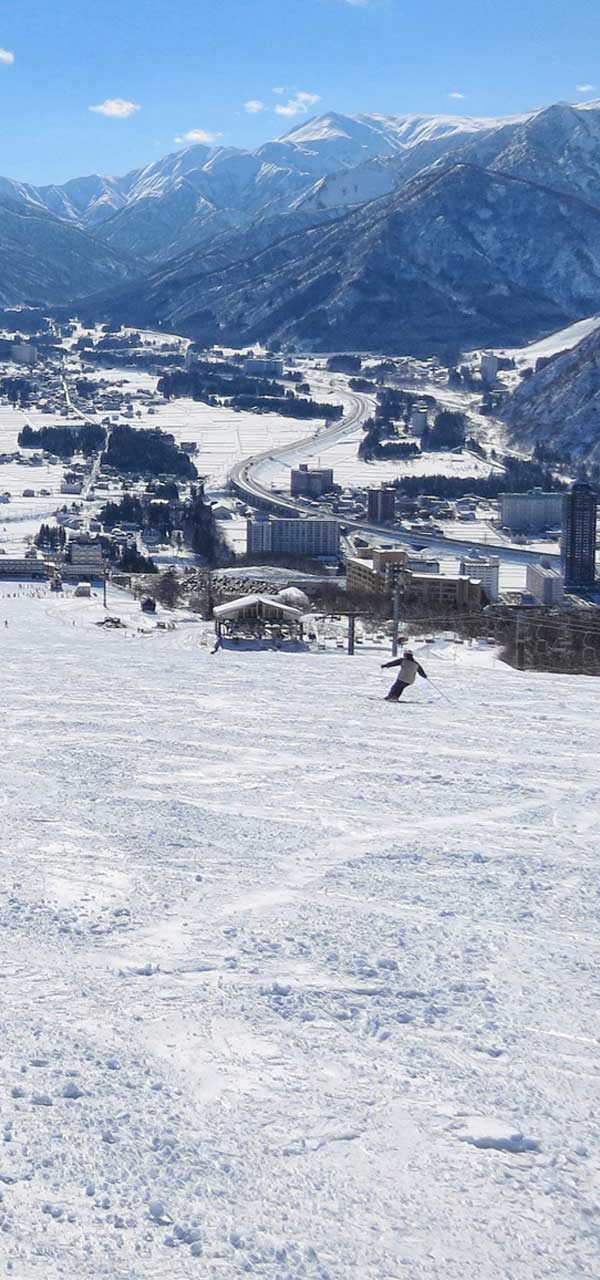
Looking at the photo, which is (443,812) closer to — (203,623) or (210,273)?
(203,623)

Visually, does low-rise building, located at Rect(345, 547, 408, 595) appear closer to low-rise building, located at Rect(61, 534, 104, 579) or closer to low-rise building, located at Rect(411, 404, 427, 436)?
low-rise building, located at Rect(61, 534, 104, 579)

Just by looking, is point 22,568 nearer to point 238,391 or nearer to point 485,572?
point 485,572

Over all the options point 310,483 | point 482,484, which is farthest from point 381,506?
point 482,484

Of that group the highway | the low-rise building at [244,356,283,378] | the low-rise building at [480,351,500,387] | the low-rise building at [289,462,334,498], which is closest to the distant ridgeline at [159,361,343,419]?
the low-rise building at [244,356,283,378]

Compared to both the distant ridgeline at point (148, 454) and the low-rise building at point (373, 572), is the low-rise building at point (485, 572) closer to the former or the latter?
the low-rise building at point (373, 572)

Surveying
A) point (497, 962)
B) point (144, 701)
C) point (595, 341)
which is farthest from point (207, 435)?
point (497, 962)

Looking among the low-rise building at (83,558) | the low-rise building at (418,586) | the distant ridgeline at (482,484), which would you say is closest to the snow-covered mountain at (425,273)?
the distant ridgeline at (482,484)
